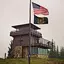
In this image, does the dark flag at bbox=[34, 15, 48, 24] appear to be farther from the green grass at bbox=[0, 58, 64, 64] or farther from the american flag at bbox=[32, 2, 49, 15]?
the green grass at bbox=[0, 58, 64, 64]

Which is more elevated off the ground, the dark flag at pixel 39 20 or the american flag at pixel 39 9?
the american flag at pixel 39 9

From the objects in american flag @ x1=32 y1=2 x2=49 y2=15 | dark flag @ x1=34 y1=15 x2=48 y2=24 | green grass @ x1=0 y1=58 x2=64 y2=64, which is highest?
american flag @ x1=32 y1=2 x2=49 y2=15

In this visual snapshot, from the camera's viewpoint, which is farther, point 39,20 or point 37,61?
point 39,20

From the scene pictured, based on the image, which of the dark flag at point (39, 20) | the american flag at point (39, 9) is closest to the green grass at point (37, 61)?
the dark flag at point (39, 20)

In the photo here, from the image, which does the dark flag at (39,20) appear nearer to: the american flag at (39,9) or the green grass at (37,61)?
the american flag at (39,9)

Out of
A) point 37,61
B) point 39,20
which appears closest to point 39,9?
point 39,20

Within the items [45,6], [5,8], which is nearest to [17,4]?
[5,8]

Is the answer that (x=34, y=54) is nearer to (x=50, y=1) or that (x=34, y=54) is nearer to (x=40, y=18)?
(x=40, y=18)

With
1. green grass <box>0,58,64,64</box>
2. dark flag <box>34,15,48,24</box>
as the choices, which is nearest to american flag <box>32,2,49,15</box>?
dark flag <box>34,15,48,24</box>

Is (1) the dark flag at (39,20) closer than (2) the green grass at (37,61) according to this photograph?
No

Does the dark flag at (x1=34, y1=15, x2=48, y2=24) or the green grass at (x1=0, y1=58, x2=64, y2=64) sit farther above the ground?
the dark flag at (x1=34, y1=15, x2=48, y2=24)

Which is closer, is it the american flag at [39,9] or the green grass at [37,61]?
the green grass at [37,61]

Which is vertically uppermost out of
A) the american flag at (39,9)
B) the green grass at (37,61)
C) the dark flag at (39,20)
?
the american flag at (39,9)

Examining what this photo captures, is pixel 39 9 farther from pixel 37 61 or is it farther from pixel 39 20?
pixel 37 61
